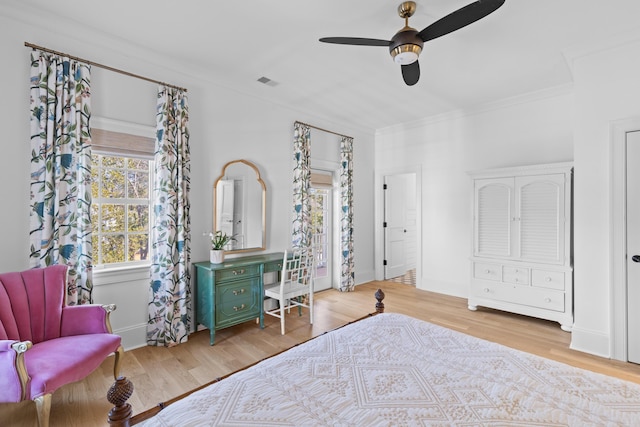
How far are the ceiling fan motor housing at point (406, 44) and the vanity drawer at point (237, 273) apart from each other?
2.50 meters

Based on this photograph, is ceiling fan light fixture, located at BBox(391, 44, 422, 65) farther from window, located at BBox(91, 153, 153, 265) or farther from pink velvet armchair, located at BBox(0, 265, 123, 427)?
pink velvet armchair, located at BBox(0, 265, 123, 427)

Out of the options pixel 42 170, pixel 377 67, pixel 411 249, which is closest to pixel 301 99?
pixel 377 67

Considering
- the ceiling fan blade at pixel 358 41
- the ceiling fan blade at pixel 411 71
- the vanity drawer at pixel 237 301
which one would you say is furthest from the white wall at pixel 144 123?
the ceiling fan blade at pixel 411 71

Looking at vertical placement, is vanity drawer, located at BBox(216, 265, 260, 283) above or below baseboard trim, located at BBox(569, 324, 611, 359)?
above

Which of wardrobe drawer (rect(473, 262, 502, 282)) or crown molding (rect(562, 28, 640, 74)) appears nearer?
crown molding (rect(562, 28, 640, 74))

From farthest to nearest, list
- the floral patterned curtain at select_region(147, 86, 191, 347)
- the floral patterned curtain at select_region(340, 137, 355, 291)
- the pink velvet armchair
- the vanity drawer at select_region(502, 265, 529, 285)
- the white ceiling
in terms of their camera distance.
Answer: the floral patterned curtain at select_region(340, 137, 355, 291)
the vanity drawer at select_region(502, 265, 529, 285)
the floral patterned curtain at select_region(147, 86, 191, 347)
the white ceiling
the pink velvet armchair

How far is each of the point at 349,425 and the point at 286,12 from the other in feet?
8.84

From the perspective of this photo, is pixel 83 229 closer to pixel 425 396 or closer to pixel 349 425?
pixel 349 425

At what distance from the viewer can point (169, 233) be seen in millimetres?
3098

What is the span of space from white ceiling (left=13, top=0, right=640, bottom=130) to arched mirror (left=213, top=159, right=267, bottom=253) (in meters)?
1.03

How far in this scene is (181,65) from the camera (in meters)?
3.26

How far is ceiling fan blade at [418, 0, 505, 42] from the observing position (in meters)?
1.79

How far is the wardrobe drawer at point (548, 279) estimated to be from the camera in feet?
11.6

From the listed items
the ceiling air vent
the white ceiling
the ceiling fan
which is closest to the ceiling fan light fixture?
the ceiling fan
